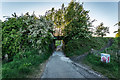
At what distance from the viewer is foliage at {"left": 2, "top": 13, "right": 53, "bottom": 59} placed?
4.68m

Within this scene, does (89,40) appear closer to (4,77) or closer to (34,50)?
(34,50)

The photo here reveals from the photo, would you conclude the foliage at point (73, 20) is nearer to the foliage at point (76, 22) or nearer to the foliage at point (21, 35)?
the foliage at point (76, 22)

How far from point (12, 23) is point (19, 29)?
1.00 meters

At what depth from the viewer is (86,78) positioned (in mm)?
2604

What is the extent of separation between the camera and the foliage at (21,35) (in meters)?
4.68

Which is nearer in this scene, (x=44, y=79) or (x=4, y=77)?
(x=4, y=77)

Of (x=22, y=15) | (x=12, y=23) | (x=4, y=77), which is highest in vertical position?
(x=22, y=15)

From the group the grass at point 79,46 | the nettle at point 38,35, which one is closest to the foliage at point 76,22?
the grass at point 79,46

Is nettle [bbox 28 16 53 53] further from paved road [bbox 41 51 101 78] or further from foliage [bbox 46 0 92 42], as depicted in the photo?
foliage [bbox 46 0 92 42]

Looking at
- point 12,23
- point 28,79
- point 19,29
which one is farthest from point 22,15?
point 28,79

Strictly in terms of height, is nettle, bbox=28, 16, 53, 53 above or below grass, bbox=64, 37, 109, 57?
above

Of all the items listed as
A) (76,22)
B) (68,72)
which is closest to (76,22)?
(76,22)

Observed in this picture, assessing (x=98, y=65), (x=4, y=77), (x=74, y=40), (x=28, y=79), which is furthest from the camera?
(x=74, y=40)

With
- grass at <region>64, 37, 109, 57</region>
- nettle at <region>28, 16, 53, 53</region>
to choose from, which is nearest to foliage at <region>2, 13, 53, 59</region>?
nettle at <region>28, 16, 53, 53</region>
